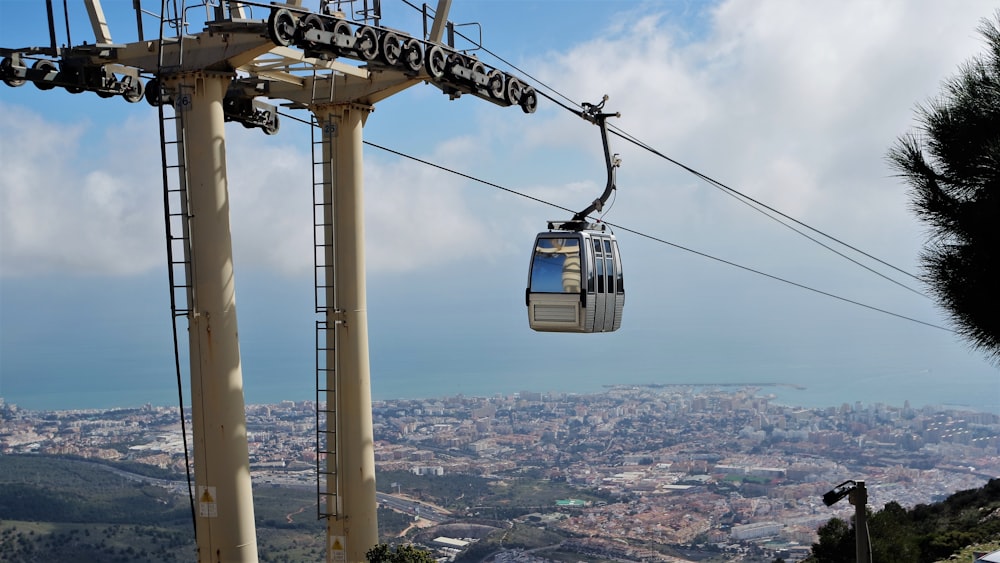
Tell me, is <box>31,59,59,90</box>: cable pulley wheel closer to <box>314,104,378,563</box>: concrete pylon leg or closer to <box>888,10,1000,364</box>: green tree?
<box>314,104,378,563</box>: concrete pylon leg

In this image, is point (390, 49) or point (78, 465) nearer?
point (390, 49)

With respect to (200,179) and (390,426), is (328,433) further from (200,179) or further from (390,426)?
(390,426)

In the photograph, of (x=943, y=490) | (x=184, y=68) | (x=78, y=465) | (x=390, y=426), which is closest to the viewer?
(x=184, y=68)

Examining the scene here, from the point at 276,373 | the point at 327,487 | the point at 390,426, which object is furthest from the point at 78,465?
the point at 276,373

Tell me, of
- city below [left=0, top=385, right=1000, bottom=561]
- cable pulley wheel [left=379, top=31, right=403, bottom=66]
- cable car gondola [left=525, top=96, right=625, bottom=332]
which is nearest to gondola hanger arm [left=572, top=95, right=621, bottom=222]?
cable car gondola [left=525, top=96, right=625, bottom=332]

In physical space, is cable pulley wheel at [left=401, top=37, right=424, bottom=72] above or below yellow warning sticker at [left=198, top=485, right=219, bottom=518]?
above

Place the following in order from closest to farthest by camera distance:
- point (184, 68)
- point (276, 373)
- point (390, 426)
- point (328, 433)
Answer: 1. point (184, 68)
2. point (328, 433)
3. point (390, 426)
4. point (276, 373)

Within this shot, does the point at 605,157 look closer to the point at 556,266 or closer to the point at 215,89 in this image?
the point at 556,266
